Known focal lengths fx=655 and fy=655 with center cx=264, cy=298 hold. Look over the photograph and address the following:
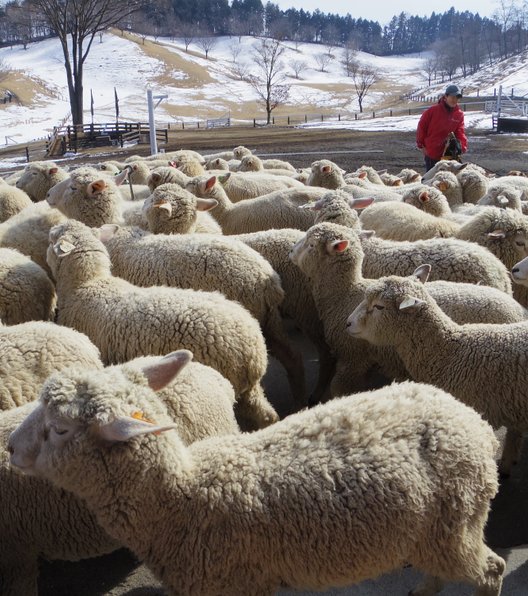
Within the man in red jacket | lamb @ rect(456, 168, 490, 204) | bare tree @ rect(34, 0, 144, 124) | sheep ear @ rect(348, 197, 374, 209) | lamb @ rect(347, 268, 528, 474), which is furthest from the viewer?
bare tree @ rect(34, 0, 144, 124)

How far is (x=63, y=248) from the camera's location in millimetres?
4746

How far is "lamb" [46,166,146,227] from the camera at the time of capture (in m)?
6.30

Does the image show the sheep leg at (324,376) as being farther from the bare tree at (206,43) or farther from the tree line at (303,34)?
the bare tree at (206,43)

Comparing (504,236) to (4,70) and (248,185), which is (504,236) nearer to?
(248,185)

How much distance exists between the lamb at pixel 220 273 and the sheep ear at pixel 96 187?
0.84m

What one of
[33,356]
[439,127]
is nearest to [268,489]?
[33,356]

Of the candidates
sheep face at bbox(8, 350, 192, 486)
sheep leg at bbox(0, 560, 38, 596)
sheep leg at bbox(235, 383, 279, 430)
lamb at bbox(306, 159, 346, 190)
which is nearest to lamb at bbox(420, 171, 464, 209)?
lamb at bbox(306, 159, 346, 190)

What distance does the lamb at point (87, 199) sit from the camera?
6305 mm

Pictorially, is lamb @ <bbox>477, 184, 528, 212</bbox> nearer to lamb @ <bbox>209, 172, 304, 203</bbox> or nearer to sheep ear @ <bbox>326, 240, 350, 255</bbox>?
lamb @ <bbox>209, 172, 304, 203</bbox>

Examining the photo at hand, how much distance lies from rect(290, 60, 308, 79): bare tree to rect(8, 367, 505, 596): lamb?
105 metres

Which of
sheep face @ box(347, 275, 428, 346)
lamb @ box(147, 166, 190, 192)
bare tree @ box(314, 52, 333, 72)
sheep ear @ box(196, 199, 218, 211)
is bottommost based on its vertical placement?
sheep face @ box(347, 275, 428, 346)

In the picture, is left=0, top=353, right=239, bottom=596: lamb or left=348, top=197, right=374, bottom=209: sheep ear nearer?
left=0, top=353, right=239, bottom=596: lamb

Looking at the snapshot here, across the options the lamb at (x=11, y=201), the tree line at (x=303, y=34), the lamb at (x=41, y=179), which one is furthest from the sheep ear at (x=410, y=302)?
the tree line at (x=303, y=34)

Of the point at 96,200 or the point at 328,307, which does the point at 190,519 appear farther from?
the point at 96,200
